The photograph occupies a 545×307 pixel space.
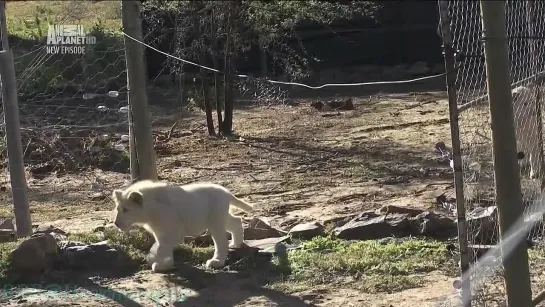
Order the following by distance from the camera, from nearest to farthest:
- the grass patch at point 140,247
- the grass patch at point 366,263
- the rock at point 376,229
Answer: the grass patch at point 366,263 → the grass patch at point 140,247 → the rock at point 376,229

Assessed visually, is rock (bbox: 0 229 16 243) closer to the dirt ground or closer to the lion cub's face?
the dirt ground

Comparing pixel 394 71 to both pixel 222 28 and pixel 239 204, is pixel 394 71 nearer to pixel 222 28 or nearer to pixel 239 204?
pixel 222 28

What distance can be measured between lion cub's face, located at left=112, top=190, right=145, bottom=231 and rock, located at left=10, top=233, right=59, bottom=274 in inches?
22.0

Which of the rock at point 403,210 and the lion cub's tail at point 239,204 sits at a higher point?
the lion cub's tail at point 239,204

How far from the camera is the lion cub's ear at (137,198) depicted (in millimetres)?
6414

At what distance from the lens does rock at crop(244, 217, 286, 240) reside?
749cm

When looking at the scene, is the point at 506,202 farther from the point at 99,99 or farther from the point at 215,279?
the point at 99,99

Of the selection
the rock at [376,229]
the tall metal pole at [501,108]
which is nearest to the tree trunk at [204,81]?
the rock at [376,229]

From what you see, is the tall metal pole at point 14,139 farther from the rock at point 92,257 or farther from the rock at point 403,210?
the rock at point 403,210

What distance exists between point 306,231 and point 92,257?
1.80 m

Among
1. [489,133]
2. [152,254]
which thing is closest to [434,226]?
[489,133]

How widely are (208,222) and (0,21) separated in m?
2.36

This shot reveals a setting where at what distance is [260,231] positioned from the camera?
24.7 ft

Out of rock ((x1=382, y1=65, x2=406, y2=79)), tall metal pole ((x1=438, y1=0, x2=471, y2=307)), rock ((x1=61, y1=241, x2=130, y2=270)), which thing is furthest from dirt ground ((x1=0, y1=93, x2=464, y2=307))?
rock ((x1=382, y1=65, x2=406, y2=79))
